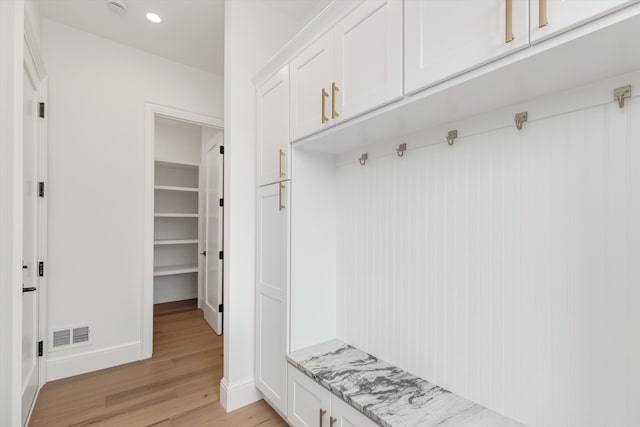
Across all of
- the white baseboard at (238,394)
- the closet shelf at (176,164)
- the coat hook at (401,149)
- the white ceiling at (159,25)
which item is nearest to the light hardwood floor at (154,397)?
Result: the white baseboard at (238,394)

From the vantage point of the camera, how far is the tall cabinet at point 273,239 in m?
1.85

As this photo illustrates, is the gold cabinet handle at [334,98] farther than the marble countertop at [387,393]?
Yes

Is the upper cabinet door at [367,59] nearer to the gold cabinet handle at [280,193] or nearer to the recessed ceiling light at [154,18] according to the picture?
the gold cabinet handle at [280,193]

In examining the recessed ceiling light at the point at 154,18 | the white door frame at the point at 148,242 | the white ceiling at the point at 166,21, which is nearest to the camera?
the white ceiling at the point at 166,21

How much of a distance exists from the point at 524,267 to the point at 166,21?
3.05 m

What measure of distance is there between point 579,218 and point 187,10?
2.86 metres

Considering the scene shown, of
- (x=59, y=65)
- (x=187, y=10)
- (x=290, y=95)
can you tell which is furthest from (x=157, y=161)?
(x=290, y=95)

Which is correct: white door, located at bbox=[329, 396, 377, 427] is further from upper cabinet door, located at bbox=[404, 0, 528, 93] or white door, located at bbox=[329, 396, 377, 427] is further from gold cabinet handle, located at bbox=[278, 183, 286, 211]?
upper cabinet door, located at bbox=[404, 0, 528, 93]

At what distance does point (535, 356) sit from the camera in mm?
1095

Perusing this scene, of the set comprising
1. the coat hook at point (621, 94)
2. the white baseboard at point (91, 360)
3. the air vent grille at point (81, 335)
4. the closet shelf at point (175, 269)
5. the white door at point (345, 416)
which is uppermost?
the coat hook at point (621, 94)

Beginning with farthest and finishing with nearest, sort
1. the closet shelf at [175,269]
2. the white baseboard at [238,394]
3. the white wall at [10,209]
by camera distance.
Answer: the closet shelf at [175,269], the white baseboard at [238,394], the white wall at [10,209]

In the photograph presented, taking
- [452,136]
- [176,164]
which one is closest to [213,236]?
[176,164]

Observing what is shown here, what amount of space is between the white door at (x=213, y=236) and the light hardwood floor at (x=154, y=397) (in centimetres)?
55

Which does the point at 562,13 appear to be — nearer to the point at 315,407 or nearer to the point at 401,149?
the point at 401,149
